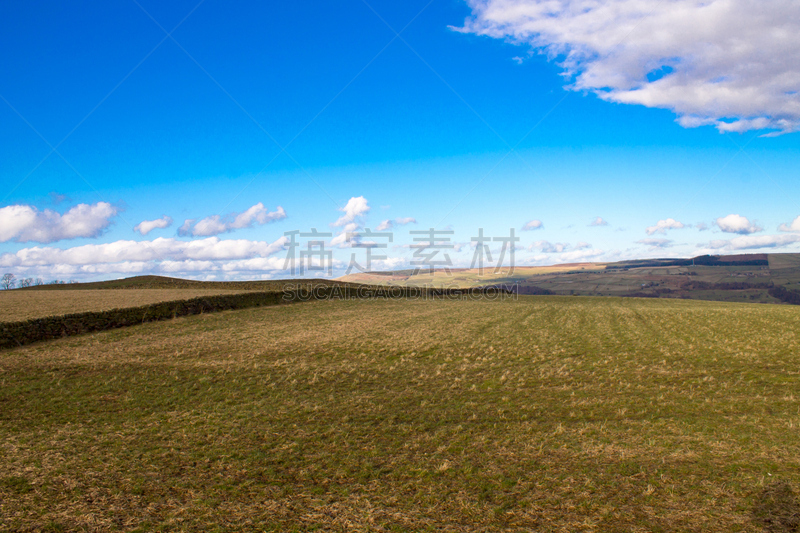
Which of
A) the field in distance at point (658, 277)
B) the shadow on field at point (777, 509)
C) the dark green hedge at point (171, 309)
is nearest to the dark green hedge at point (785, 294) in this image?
the field in distance at point (658, 277)

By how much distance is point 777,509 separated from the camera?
7730 millimetres

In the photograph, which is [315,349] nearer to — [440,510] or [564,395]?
[564,395]

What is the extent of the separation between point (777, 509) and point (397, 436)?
24.7ft

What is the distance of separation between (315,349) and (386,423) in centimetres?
1124

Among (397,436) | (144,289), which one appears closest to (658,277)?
(144,289)

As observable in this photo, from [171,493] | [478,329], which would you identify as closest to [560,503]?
[171,493]

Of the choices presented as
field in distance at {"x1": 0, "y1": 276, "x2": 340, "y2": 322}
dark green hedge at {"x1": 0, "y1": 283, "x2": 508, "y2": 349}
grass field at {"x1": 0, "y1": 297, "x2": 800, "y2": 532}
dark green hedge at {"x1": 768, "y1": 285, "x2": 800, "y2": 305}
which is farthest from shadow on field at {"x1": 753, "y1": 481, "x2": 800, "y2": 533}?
dark green hedge at {"x1": 768, "y1": 285, "x2": 800, "y2": 305}

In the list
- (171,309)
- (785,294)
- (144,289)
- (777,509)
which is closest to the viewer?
(777,509)

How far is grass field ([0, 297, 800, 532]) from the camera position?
783 centimetres

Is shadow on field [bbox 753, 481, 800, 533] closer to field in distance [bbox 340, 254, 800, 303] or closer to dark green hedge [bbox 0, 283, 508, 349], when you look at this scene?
dark green hedge [bbox 0, 283, 508, 349]

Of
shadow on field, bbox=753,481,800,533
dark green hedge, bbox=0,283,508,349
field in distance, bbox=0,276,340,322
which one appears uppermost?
field in distance, bbox=0,276,340,322

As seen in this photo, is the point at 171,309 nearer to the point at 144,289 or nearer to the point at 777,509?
the point at 144,289

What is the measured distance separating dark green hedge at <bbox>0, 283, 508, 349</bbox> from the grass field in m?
1.92

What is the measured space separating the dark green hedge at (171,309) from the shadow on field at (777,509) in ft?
99.3
